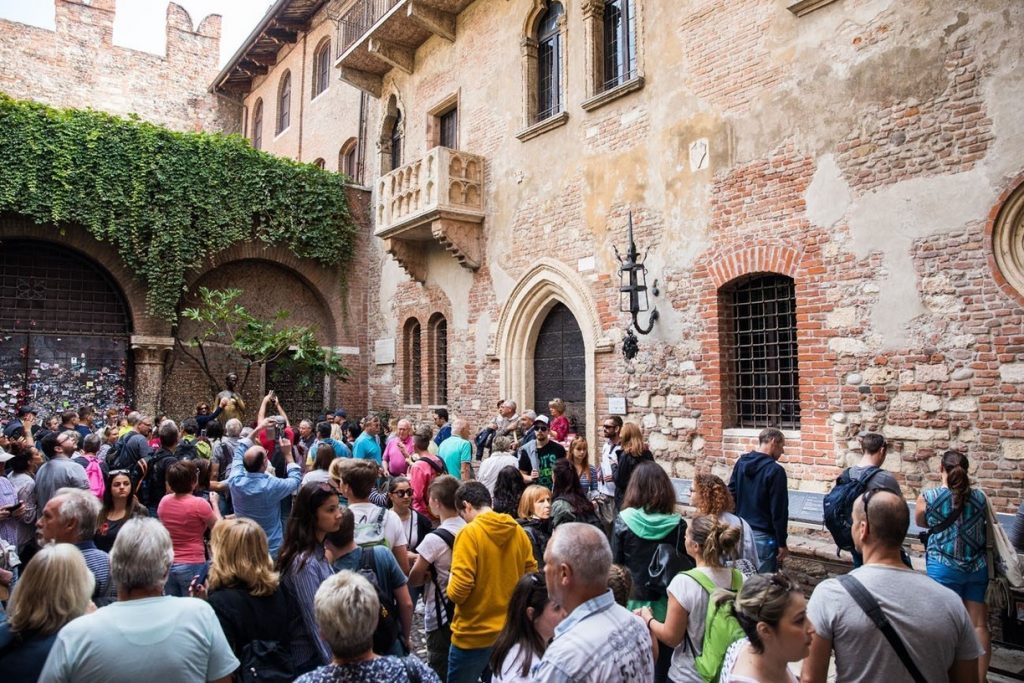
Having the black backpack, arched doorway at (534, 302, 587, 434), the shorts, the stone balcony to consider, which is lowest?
the shorts

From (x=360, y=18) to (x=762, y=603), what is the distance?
634 inches

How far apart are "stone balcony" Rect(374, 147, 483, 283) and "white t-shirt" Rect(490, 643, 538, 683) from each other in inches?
408

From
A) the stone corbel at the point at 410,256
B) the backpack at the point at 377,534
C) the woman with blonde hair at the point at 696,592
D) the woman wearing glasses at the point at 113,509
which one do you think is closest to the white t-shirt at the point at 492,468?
the backpack at the point at 377,534

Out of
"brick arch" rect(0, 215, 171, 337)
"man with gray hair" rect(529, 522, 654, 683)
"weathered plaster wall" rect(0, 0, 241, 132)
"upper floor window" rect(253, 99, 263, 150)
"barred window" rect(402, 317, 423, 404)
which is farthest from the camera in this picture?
"upper floor window" rect(253, 99, 263, 150)

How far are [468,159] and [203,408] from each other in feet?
20.9

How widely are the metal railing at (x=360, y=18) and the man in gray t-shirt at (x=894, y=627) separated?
47.1ft

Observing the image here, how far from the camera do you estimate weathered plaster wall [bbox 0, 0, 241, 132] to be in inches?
876

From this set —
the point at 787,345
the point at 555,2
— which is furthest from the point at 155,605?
the point at 555,2

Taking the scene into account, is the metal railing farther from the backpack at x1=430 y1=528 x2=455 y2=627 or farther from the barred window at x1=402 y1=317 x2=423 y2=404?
the backpack at x1=430 y1=528 x2=455 y2=627

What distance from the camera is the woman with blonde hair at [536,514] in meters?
4.39

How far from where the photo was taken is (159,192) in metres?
14.1

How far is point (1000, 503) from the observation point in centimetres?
632

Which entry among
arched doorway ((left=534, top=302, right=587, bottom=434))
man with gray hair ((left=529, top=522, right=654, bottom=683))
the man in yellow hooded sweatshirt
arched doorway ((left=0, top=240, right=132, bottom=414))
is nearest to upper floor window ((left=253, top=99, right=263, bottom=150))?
arched doorway ((left=0, top=240, right=132, bottom=414))

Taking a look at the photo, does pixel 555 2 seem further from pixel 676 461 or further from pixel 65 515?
pixel 65 515
